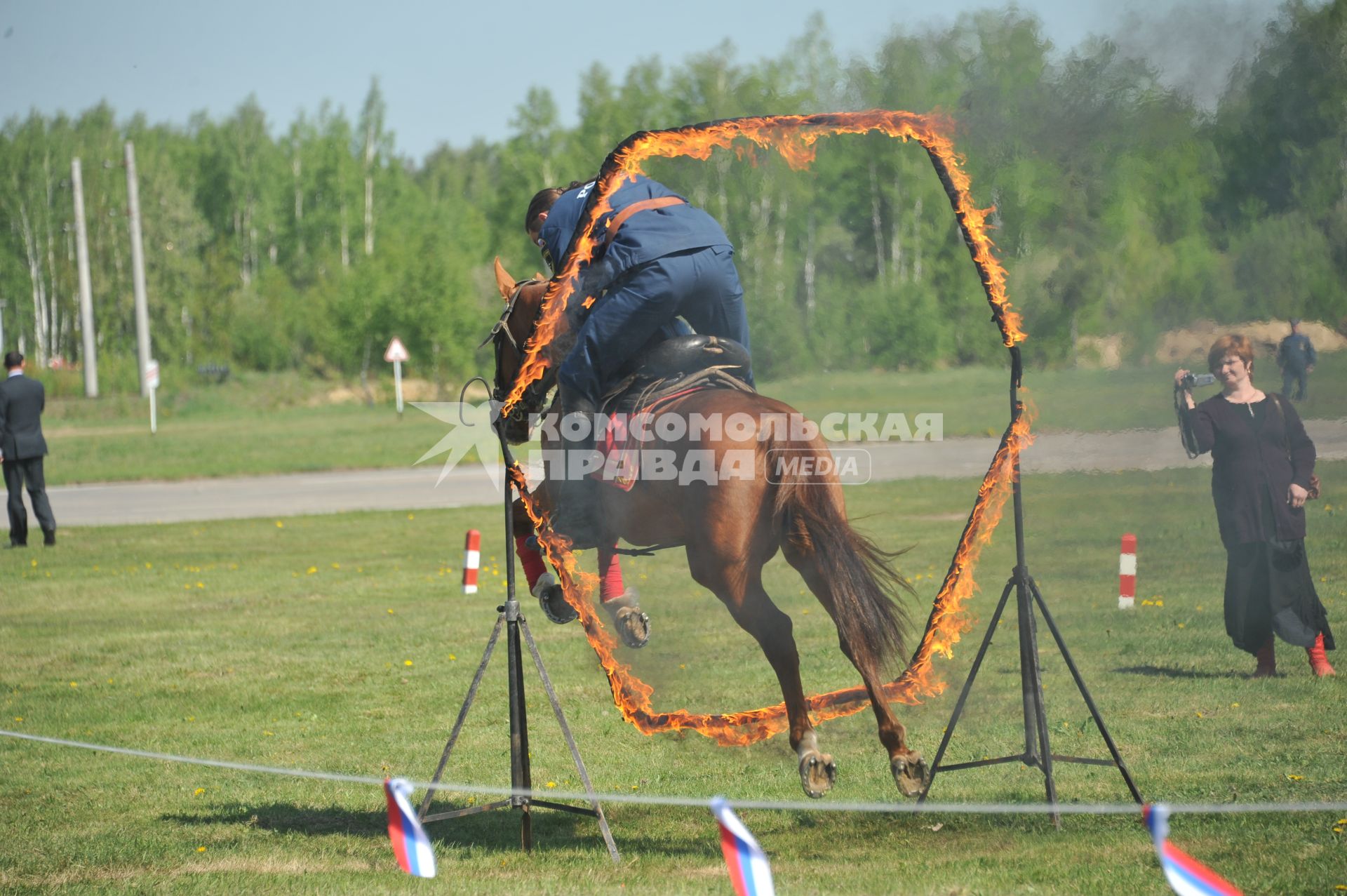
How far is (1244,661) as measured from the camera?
30.3 feet

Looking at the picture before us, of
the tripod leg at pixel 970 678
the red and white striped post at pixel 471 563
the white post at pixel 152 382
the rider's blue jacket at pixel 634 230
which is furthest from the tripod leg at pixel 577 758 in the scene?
the white post at pixel 152 382

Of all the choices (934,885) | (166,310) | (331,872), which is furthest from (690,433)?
(166,310)

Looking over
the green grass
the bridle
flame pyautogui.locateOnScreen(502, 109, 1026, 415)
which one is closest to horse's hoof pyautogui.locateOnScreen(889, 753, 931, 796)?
the green grass

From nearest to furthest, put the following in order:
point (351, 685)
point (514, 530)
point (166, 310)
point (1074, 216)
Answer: point (1074, 216) → point (514, 530) → point (351, 685) → point (166, 310)

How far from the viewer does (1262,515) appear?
8344 mm

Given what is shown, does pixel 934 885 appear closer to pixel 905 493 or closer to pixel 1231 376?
pixel 905 493

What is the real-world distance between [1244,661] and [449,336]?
145 feet

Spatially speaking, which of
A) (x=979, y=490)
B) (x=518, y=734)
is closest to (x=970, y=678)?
(x=979, y=490)

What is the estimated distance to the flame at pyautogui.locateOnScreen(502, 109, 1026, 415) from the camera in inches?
230

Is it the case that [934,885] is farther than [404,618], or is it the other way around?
[404,618]

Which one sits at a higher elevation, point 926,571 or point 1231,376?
point 1231,376

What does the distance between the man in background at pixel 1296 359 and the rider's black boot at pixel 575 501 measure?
339 centimetres

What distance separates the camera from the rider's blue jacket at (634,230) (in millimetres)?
5922

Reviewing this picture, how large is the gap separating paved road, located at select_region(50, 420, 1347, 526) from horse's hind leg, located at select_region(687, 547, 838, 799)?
3.46 feet
